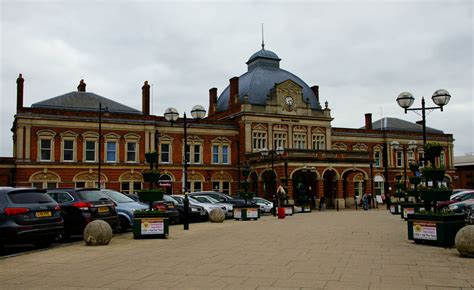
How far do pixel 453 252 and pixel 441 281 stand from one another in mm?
4112

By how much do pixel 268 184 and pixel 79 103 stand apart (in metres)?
21.4

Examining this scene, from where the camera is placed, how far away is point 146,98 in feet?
162

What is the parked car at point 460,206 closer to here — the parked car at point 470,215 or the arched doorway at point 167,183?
the parked car at point 470,215

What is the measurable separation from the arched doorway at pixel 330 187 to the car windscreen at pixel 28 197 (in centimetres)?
3740

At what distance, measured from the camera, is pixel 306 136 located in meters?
54.1

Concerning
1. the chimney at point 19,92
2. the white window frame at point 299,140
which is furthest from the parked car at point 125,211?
the white window frame at point 299,140

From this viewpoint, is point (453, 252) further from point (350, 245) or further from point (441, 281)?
point (441, 281)

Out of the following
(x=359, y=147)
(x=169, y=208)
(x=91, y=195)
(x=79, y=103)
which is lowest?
(x=169, y=208)

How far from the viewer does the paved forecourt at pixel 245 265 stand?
332 inches

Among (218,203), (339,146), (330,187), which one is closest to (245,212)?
(218,203)

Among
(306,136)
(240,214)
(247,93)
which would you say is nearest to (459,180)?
(306,136)

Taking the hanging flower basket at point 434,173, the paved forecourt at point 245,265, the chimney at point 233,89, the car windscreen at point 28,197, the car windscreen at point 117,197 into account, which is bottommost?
the paved forecourt at point 245,265

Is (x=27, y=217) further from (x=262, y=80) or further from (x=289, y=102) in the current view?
(x=262, y=80)

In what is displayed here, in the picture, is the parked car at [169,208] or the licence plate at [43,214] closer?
the licence plate at [43,214]
